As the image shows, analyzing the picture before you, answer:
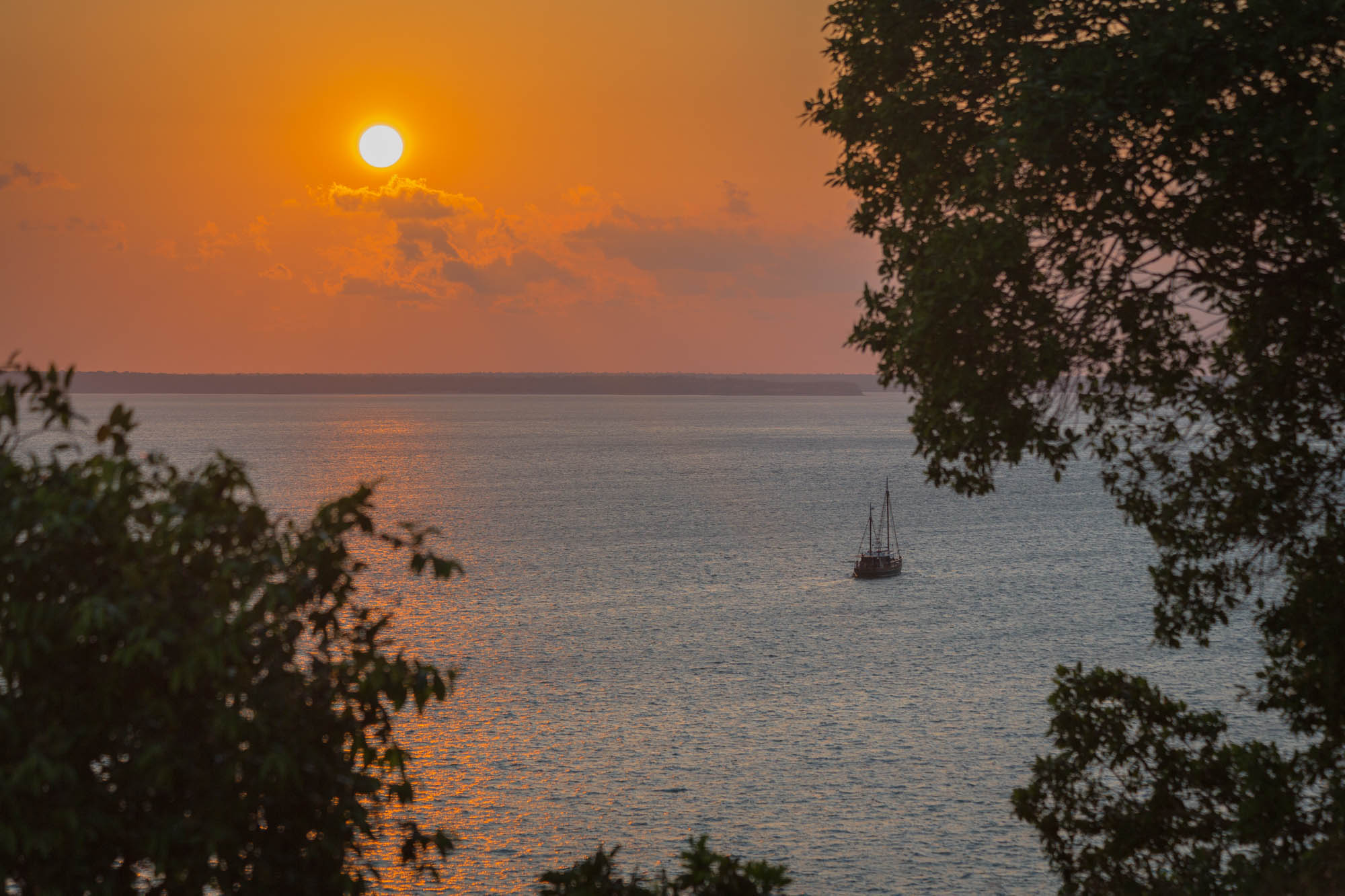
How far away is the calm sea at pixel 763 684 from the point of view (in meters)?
36.4

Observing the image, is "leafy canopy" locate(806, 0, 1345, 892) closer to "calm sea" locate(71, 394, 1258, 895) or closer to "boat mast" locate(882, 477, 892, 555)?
"calm sea" locate(71, 394, 1258, 895)

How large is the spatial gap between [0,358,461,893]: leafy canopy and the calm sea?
2.97 feet

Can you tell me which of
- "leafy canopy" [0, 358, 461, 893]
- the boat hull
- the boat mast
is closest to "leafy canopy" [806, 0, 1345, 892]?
"leafy canopy" [0, 358, 461, 893]

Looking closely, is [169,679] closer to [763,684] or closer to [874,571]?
[763,684]

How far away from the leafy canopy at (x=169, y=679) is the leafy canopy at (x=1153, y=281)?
22.3 feet

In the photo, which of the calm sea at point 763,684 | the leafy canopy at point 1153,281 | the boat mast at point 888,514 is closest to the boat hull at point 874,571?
the calm sea at point 763,684

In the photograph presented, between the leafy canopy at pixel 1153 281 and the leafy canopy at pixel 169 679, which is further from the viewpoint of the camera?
the leafy canopy at pixel 1153 281

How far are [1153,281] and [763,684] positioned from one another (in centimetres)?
4279

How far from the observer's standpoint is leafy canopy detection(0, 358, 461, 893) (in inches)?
251

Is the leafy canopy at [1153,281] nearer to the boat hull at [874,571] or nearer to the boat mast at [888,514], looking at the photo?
the boat hull at [874,571]

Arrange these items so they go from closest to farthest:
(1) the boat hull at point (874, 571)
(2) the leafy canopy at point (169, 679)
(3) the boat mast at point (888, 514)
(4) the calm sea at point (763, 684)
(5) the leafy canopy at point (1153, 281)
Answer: (2) the leafy canopy at point (169, 679) < (5) the leafy canopy at point (1153, 281) < (4) the calm sea at point (763, 684) < (1) the boat hull at point (874, 571) < (3) the boat mast at point (888, 514)

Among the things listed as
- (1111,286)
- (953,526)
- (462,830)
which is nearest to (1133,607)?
(953,526)

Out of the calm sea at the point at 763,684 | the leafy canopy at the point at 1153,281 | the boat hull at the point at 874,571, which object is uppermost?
the leafy canopy at the point at 1153,281

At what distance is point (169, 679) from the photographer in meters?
6.66
